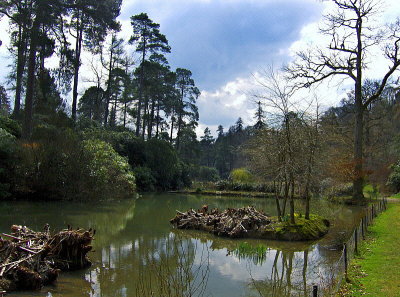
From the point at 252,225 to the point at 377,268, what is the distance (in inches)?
267

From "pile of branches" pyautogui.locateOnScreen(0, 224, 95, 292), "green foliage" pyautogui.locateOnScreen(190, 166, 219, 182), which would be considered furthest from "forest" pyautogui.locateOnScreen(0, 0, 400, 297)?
"green foliage" pyautogui.locateOnScreen(190, 166, 219, 182)

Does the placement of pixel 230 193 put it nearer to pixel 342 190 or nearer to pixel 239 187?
pixel 239 187

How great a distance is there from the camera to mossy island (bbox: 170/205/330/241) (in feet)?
44.4

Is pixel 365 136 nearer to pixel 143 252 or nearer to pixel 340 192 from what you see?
pixel 340 192

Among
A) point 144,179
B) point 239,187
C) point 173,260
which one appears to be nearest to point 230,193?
point 239,187

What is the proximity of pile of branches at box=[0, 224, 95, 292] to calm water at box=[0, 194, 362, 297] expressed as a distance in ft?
0.87

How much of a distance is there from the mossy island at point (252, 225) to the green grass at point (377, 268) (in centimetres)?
237

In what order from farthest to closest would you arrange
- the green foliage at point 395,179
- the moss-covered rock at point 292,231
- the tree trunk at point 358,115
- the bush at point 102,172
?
the green foliage at point 395,179
the tree trunk at point 358,115
the bush at point 102,172
the moss-covered rock at point 292,231

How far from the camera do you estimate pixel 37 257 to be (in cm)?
741

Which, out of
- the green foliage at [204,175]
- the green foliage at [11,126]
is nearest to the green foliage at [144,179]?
the green foliage at [11,126]

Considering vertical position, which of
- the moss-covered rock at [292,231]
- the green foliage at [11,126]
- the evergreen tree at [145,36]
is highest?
the evergreen tree at [145,36]

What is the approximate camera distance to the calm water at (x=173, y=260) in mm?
7242

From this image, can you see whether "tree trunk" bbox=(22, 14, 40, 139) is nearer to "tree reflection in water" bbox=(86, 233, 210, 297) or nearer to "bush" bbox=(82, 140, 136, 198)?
"bush" bbox=(82, 140, 136, 198)

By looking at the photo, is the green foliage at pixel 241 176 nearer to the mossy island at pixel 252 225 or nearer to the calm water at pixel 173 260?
the calm water at pixel 173 260
